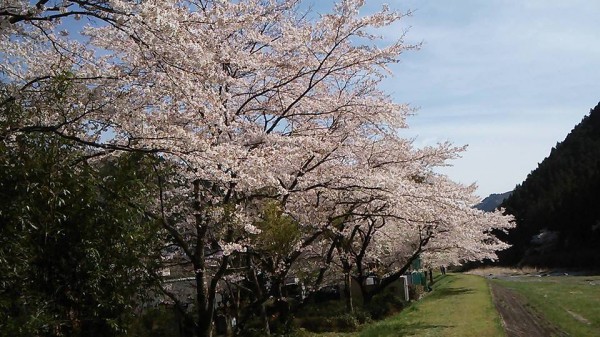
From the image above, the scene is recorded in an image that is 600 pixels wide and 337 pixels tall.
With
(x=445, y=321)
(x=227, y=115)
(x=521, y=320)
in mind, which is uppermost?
(x=227, y=115)

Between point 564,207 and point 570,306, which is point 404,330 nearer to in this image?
point 570,306

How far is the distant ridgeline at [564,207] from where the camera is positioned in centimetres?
5506

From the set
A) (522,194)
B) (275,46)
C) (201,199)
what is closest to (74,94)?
(201,199)

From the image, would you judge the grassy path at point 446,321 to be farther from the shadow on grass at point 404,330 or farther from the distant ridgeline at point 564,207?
the distant ridgeline at point 564,207

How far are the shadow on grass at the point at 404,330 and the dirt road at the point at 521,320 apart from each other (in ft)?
7.14

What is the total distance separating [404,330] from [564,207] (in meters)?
54.7

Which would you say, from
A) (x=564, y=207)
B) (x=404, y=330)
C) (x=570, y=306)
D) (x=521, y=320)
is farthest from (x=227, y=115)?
(x=564, y=207)

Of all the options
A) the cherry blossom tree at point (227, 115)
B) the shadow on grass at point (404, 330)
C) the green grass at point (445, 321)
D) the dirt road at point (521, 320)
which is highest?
the cherry blossom tree at point (227, 115)

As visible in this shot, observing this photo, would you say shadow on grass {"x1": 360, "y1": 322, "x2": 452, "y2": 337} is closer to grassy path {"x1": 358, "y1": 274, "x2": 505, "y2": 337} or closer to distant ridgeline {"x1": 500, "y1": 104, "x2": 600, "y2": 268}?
grassy path {"x1": 358, "y1": 274, "x2": 505, "y2": 337}

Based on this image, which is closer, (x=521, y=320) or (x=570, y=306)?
(x=521, y=320)

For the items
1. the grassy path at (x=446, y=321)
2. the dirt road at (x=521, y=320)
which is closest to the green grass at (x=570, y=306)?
the dirt road at (x=521, y=320)

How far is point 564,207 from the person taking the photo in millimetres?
61438

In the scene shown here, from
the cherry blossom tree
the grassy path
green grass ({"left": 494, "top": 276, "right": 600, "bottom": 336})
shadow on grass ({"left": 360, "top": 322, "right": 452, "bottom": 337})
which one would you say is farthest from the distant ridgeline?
the cherry blossom tree

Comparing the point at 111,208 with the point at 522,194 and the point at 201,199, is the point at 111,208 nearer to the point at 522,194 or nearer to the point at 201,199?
the point at 201,199
